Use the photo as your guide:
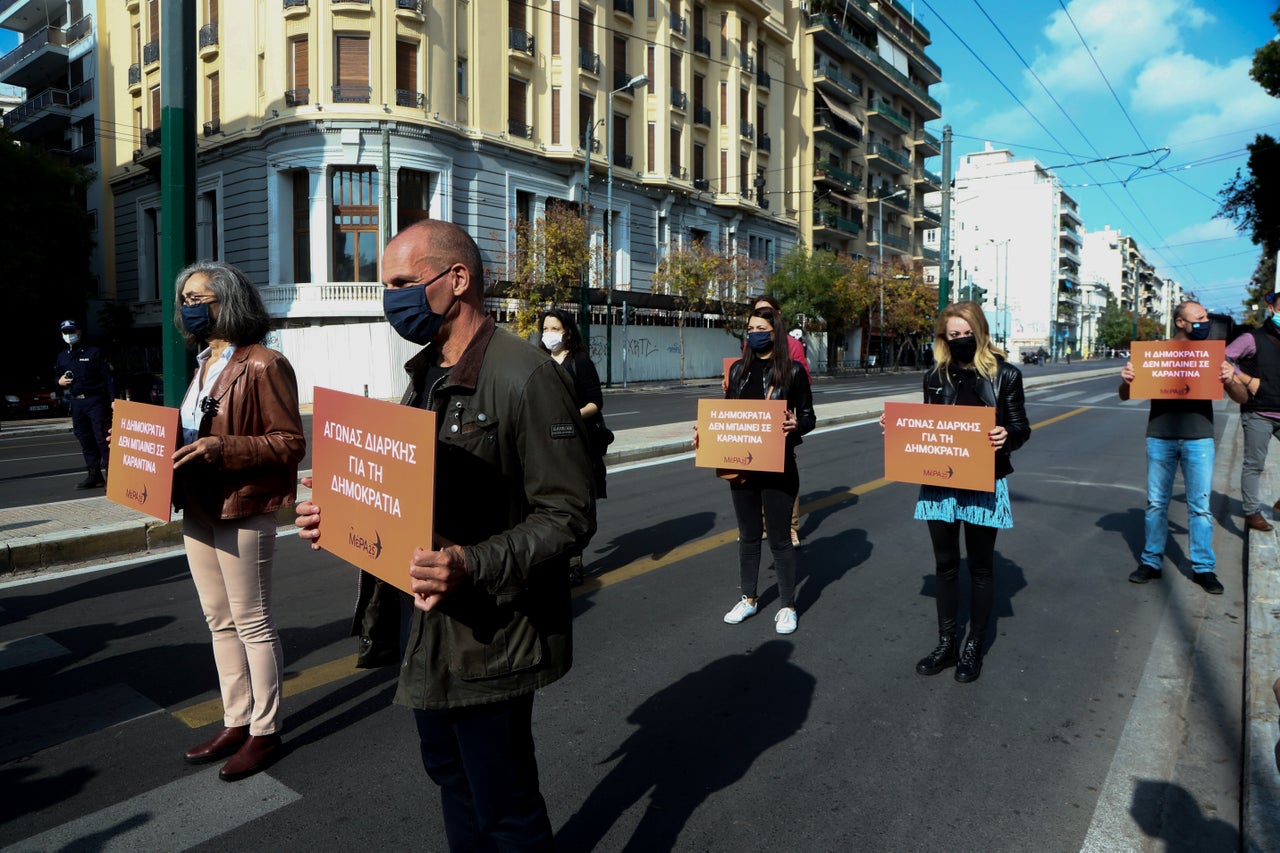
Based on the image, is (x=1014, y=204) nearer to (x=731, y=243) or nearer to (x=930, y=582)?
(x=731, y=243)

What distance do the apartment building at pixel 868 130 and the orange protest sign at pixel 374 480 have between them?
52.3 m

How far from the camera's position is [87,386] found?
9.84m

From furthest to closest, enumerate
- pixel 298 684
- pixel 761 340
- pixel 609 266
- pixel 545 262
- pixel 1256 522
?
pixel 609 266 → pixel 545 262 → pixel 1256 522 → pixel 761 340 → pixel 298 684

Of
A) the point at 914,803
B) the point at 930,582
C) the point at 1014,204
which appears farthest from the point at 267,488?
the point at 1014,204

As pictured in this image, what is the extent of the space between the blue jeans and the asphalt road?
279mm

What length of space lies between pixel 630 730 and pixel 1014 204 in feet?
361

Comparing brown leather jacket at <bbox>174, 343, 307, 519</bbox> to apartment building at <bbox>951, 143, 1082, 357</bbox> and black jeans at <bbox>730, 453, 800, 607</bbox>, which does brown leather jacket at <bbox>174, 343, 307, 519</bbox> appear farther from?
apartment building at <bbox>951, 143, 1082, 357</bbox>

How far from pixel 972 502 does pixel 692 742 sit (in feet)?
6.36

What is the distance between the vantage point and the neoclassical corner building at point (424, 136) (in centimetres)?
2764

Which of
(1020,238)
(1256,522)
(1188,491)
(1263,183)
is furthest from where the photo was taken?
(1020,238)

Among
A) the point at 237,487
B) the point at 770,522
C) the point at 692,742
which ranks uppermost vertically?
the point at 237,487

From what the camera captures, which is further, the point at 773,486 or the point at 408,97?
the point at 408,97

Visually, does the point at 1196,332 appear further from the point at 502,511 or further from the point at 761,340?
the point at 502,511

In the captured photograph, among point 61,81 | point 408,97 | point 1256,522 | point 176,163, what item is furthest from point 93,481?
point 61,81
